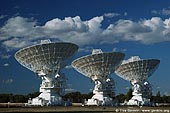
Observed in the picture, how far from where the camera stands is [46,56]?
3366 inches

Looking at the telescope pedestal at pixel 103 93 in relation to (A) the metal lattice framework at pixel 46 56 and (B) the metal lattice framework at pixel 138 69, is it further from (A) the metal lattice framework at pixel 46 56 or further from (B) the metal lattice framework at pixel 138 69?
(A) the metal lattice framework at pixel 46 56

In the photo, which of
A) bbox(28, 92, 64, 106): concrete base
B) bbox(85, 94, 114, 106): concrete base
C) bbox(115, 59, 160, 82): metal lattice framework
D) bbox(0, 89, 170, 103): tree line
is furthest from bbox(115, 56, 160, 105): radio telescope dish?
bbox(28, 92, 64, 106): concrete base

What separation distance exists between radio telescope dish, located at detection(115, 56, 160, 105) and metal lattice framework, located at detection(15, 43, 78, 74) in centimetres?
2912

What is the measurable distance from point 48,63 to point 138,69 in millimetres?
34047

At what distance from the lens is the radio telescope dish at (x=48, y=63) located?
83.6 metres

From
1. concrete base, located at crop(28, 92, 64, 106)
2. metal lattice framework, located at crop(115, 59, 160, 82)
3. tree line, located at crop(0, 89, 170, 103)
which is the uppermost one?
metal lattice framework, located at crop(115, 59, 160, 82)

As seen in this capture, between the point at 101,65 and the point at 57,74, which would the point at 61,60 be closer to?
the point at 57,74

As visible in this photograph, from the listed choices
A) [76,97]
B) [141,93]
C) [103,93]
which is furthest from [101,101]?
[76,97]

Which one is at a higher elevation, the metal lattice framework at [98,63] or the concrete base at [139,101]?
the metal lattice framework at [98,63]

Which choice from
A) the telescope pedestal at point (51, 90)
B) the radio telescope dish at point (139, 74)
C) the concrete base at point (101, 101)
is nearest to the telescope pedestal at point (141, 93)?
the radio telescope dish at point (139, 74)

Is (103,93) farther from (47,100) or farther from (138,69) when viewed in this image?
(47,100)

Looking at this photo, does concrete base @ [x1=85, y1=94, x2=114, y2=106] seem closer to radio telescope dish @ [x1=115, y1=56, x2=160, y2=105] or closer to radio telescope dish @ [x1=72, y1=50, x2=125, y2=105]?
radio telescope dish @ [x1=72, y1=50, x2=125, y2=105]

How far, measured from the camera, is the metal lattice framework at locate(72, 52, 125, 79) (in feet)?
317

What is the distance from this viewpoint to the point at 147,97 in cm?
12138
